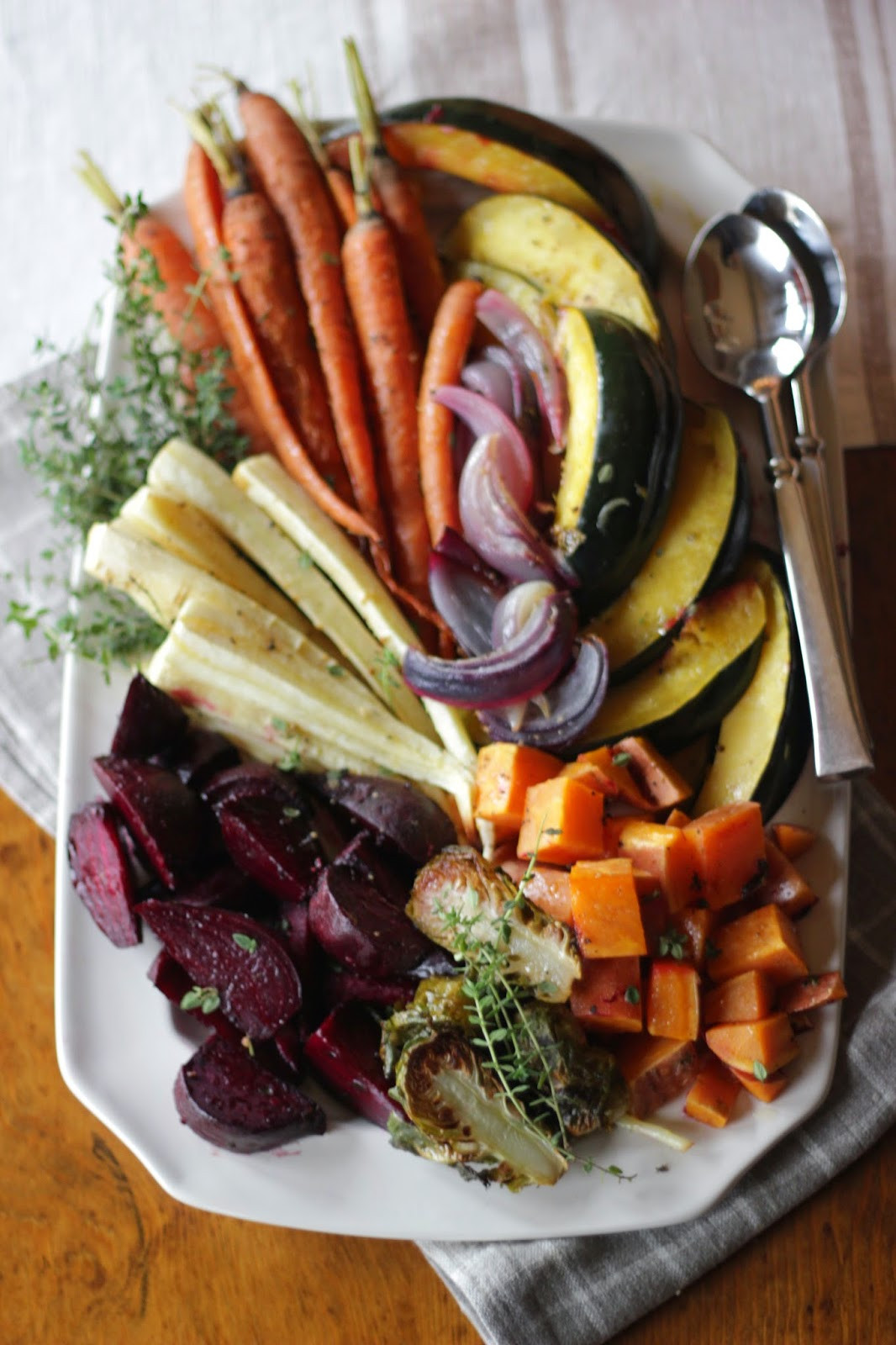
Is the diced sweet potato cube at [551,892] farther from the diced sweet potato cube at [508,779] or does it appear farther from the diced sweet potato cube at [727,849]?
the diced sweet potato cube at [727,849]

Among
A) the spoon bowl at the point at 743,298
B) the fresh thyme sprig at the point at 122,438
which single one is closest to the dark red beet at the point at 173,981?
the fresh thyme sprig at the point at 122,438

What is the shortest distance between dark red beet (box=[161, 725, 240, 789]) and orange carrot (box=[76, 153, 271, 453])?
639 millimetres

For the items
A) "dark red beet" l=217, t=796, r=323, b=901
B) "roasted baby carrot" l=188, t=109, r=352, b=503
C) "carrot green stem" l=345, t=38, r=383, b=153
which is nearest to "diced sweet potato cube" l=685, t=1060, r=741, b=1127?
"dark red beet" l=217, t=796, r=323, b=901

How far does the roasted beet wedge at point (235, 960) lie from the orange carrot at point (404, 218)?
4.22ft

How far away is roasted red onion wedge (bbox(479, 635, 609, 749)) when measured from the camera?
1970mm

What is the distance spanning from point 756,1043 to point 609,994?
0.76 feet

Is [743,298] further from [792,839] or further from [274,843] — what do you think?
[274,843]

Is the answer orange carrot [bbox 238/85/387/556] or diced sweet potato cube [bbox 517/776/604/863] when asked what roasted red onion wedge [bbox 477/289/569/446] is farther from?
diced sweet potato cube [bbox 517/776/604/863]

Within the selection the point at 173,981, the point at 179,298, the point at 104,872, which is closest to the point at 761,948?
the point at 173,981

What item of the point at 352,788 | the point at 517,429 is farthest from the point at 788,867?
the point at 517,429

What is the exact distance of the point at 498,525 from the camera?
6.97ft

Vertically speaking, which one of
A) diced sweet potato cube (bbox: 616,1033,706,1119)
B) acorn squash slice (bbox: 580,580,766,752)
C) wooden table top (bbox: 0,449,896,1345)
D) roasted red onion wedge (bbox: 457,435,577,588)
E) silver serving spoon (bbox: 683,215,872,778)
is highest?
silver serving spoon (bbox: 683,215,872,778)

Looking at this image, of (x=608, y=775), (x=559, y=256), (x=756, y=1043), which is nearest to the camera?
(x=756, y=1043)

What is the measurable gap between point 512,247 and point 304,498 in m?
0.66
